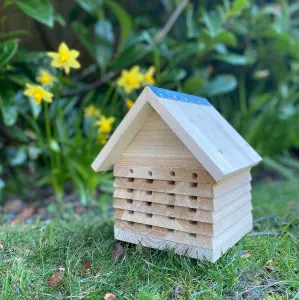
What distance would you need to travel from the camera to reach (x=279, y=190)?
84.9 inches

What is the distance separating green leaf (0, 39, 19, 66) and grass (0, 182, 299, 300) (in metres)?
0.89

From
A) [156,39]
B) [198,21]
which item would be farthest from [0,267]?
[198,21]

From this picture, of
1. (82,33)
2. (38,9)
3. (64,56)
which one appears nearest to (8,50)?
(38,9)

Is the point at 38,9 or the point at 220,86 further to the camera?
the point at 220,86

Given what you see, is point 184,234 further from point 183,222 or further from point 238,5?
point 238,5

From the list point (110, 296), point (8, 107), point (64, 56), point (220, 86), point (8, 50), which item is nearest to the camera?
point (110, 296)

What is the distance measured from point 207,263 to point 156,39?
63.0 inches


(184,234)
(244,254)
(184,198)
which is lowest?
(244,254)

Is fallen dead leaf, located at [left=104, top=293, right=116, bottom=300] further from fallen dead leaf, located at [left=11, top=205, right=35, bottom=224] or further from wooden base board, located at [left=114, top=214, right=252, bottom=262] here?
fallen dead leaf, located at [left=11, top=205, right=35, bottom=224]

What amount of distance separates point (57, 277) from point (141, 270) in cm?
24

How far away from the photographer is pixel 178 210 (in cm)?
105

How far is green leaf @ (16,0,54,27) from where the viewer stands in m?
1.77

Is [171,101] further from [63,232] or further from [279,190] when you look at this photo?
[279,190]

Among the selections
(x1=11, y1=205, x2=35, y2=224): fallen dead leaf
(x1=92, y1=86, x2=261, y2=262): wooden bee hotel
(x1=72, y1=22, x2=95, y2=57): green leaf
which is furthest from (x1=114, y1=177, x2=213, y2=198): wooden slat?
(x1=72, y1=22, x2=95, y2=57): green leaf
